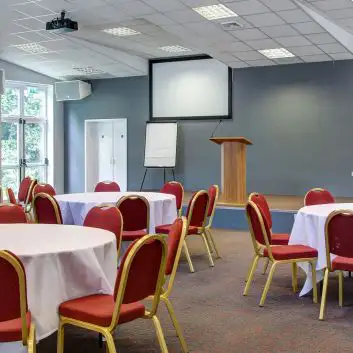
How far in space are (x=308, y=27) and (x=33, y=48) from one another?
5887 millimetres

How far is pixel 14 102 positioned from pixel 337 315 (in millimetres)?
10711

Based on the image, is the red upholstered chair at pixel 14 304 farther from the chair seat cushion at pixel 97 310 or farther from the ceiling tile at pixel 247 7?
the ceiling tile at pixel 247 7

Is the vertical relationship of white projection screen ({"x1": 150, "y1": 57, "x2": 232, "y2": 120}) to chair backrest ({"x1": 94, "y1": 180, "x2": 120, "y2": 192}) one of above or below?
Result: above

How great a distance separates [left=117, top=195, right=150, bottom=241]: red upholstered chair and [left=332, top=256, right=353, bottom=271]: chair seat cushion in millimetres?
1962

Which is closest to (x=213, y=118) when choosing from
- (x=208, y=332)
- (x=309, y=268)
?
(x=309, y=268)

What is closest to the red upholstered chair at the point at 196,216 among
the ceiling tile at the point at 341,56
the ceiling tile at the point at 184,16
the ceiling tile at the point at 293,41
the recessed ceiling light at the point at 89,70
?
the ceiling tile at the point at 184,16

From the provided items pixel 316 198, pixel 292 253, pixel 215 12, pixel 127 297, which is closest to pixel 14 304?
pixel 127 297

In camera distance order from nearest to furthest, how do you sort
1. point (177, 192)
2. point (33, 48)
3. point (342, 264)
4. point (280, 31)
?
point (342, 264) < point (177, 192) < point (280, 31) < point (33, 48)

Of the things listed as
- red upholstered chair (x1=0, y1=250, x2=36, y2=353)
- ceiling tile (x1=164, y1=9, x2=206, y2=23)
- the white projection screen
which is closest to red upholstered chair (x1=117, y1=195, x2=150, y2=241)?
red upholstered chair (x1=0, y1=250, x2=36, y2=353)

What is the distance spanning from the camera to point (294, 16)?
27.0ft

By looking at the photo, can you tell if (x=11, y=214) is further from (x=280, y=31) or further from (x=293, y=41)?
(x=293, y=41)

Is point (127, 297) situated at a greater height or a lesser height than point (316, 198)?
lesser

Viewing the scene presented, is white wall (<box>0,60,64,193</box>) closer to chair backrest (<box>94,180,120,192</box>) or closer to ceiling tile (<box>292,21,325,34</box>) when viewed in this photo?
chair backrest (<box>94,180,120,192</box>)

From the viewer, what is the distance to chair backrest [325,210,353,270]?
12.4ft
